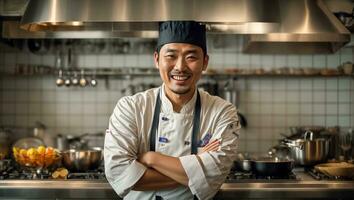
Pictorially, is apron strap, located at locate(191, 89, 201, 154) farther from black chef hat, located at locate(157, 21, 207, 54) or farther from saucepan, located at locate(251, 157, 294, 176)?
saucepan, located at locate(251, 157, 294, 176)

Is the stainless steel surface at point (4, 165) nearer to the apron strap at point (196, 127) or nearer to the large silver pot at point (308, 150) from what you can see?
the apron strap at point (196, 127)

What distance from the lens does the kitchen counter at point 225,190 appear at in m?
2.37

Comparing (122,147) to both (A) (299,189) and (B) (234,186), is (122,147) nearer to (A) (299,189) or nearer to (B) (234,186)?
(B) (234,186)

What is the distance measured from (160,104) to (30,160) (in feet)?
3.25

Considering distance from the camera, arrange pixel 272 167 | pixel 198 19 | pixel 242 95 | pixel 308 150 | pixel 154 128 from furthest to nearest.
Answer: pixel 242 95 → pixel 308 150 → pixel 272 167 → pixel 198 19 → pixel 154 128

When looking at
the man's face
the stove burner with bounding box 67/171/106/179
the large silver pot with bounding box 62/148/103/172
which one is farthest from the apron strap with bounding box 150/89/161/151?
the large silver pot with bounding box 62/148/103/172

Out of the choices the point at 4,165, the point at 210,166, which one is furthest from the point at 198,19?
the point at 4,165

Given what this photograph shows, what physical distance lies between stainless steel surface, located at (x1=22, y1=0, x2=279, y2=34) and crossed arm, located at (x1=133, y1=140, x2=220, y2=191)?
0.78 metres

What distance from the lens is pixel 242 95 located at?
3941mm

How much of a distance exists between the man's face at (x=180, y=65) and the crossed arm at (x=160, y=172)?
30 centimetres

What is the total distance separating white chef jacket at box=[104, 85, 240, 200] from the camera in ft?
6.01

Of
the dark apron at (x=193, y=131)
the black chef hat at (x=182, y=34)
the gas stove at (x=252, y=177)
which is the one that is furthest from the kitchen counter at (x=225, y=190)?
the black chef hat at (x=182, y=34)

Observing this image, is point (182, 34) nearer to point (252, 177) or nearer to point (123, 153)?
point (123, 153)

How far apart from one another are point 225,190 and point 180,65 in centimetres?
84
